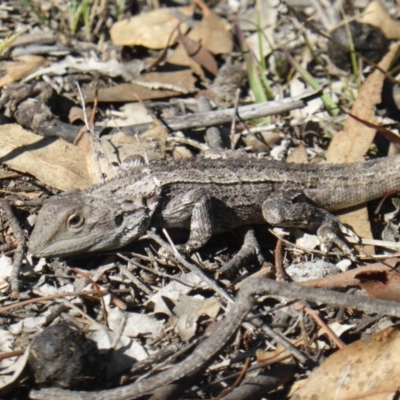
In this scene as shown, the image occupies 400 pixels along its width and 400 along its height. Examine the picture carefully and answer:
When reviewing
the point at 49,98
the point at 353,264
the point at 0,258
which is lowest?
the point at 353,264

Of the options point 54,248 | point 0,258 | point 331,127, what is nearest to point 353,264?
point 331,127

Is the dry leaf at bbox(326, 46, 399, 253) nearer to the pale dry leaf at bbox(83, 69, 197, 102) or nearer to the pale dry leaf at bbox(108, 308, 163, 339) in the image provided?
the pale dry leaf at bbox(83, 69, 197, 102)

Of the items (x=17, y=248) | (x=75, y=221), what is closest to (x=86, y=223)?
(x=75, y=221)

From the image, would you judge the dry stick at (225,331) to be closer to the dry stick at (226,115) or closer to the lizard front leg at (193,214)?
the lizard front leg at (193,214)

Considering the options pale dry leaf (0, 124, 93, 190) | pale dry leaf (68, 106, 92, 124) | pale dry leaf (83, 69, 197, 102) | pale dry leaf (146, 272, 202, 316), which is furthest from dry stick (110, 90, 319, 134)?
pale dry leaf (146, 272, 202, 316)

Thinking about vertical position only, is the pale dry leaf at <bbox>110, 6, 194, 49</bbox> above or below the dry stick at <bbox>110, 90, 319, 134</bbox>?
above

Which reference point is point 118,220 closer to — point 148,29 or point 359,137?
point 359,137

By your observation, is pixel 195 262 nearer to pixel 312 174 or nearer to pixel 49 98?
pixel 312 174
